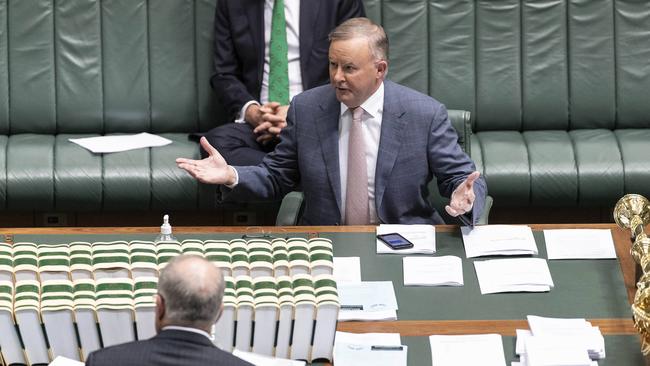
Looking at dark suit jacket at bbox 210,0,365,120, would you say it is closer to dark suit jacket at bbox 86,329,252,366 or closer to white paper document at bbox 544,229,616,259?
white paper document at bbox 544,229,616,259

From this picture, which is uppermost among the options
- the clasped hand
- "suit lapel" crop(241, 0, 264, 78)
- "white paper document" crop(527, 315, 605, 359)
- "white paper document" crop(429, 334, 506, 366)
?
"suit lapel" crop(241, 0, 264, 78)

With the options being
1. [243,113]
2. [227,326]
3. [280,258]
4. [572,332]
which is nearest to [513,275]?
[572,332]

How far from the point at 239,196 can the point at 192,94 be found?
196 cm

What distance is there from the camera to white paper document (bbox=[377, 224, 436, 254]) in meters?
3.95

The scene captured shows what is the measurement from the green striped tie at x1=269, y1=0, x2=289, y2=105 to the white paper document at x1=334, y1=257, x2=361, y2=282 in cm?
215

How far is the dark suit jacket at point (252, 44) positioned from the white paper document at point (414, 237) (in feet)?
6.20

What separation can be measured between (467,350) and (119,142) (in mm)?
3047

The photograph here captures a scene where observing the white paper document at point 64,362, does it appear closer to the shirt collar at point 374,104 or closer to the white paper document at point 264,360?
the white paper document at point 264,360

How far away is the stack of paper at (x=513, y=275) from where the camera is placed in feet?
12.0

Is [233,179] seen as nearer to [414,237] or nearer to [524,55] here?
[414,237]

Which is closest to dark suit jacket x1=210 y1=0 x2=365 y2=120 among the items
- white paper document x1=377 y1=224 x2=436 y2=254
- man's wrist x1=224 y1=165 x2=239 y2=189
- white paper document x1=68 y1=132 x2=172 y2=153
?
white paper document x1=68 y1=132 x2=172 y2=153

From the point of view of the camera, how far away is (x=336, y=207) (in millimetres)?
4551

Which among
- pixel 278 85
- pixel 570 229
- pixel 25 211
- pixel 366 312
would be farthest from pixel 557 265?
pixel 25 211

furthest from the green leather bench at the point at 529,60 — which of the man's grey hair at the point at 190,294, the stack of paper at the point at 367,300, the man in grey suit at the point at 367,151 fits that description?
the man's grey hair at the point at 190,294
